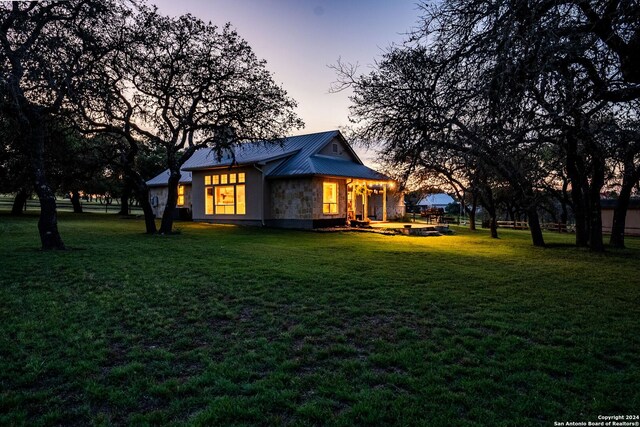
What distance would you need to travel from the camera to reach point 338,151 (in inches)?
930

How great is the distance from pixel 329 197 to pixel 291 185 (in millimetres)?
2207

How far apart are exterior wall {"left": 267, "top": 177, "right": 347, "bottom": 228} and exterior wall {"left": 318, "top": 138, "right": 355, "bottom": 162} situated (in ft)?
8.92

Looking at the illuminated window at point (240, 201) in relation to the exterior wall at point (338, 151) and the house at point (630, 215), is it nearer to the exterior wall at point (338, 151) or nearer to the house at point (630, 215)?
the exterior wall at point (338, 151)

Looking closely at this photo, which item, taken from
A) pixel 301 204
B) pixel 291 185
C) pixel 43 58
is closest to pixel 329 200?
pixel 301 204

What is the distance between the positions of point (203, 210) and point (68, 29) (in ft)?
49.3

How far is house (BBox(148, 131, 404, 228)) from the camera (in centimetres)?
1989

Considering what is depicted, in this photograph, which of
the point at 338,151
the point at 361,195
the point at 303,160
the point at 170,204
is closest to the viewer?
the point at 170,204

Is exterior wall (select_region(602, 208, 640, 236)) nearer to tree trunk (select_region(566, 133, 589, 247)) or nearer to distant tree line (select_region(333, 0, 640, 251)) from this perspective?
tree trunk (select_region(566, 133, 589, 247))

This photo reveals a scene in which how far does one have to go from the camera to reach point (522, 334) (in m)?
4.62

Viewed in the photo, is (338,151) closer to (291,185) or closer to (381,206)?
(291,185)

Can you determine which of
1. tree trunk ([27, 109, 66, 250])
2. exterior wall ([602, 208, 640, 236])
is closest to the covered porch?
tree trunk ([27, 109, 66, 250])

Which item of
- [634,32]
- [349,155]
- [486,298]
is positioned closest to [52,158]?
[349,155]

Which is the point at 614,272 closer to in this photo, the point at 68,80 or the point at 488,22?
the point at 488,22

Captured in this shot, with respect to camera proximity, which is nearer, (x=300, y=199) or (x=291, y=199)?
(x=300, y=199)
